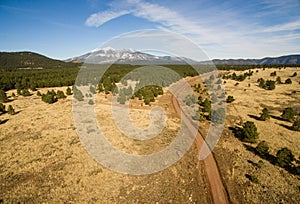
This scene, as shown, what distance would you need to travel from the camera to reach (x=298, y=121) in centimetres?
2752

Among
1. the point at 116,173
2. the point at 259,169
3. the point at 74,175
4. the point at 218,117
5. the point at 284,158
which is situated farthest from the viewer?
the point at 218,117

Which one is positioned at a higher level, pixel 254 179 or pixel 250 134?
pixel 250 134

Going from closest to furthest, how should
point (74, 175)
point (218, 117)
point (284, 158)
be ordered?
1. point (74, 175)
2. point (284, 158)
3. point (218, 117)

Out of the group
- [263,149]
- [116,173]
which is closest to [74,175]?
[116,173]

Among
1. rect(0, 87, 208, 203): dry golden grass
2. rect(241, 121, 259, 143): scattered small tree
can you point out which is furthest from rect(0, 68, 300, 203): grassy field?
rect(241, 121, 259, 143): scattered small tree

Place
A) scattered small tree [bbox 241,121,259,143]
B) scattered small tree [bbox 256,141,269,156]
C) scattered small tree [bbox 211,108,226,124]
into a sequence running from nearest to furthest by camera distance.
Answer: scattered small tree [bbox 256,141,269,156]
scattered small tree [bbox 241,121,259,143]
scattered small tree [bbox 211,108,226,124]

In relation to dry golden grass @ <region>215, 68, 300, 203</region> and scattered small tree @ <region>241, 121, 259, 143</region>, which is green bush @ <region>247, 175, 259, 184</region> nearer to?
dry golden grass @ <region>215, 68, 300, 203</region>

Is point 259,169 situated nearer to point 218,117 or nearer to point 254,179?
point 254,179

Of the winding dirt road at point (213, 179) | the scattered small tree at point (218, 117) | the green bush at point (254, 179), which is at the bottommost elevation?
the winding dirt road at point (213, 179)

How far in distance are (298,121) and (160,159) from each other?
70.6ft

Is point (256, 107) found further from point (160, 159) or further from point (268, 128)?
point (160, 159)

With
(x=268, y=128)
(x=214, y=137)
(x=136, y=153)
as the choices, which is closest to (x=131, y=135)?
(x=136, y=153)

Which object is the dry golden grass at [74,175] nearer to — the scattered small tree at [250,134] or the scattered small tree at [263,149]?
the scattered small tree at [263,149]

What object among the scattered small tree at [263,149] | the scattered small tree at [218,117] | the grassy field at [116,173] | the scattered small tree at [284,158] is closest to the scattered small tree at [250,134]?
the grassy field at [116,173]
